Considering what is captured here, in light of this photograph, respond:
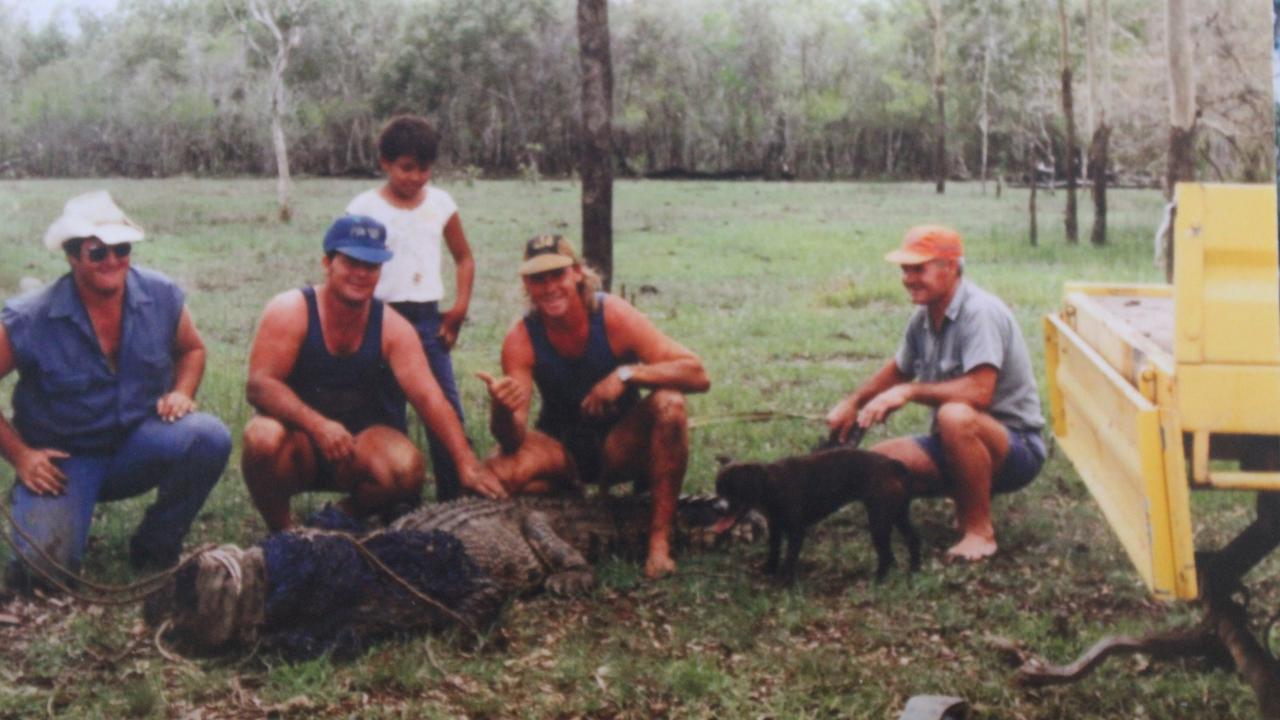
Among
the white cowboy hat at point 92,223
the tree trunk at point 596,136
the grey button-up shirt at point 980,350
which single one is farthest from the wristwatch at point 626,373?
the white cowboy hat at point 92,223

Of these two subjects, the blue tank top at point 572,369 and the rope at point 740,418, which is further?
the rope at point 740,418

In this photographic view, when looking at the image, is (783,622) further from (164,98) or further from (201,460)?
(164,98)

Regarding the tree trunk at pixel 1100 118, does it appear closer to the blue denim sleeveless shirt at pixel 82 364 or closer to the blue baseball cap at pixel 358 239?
the blue baseball cap at pixel 358 239

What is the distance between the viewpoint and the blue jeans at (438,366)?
4.89 m

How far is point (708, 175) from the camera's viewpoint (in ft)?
17.0

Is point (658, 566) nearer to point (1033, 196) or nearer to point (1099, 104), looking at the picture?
point (1033, 196)

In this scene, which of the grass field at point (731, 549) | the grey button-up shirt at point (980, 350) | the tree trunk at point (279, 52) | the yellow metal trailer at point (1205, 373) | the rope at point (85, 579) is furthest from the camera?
the tree trunk at point (279, 52)

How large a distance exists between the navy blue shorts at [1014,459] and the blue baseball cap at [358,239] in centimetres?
178

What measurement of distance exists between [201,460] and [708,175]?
1.96 metres

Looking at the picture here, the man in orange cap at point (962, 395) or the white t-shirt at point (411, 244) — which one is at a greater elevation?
the white t-shirt at point (411, 244)

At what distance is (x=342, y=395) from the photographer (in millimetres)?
4570

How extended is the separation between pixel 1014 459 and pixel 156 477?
2.65 m

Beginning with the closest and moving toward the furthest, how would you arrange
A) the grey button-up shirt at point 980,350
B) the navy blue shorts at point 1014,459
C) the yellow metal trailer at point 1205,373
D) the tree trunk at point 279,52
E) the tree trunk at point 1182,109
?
the yellow metal trailer at point 1205,373 → the tree trunk at point 1182,109 → the grey button-up shirt at point 980,350 → the navy blue shorts at point 1014,459 → the tree trunk at point 279,52

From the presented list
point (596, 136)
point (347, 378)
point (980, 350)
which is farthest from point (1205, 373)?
point (596, 136)
